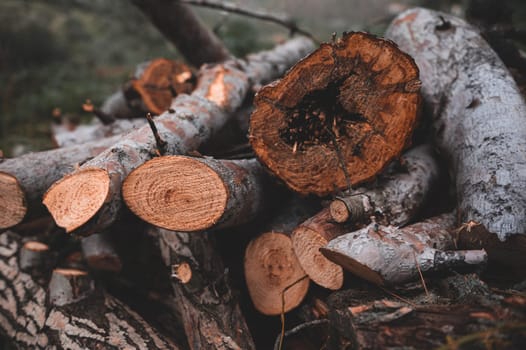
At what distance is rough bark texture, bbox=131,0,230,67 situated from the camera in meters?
4.02

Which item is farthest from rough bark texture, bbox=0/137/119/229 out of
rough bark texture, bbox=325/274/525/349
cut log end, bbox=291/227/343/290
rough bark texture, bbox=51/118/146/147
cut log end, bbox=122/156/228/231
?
rough bark texture, bbox=325/274/525/349

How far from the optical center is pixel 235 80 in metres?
3.12

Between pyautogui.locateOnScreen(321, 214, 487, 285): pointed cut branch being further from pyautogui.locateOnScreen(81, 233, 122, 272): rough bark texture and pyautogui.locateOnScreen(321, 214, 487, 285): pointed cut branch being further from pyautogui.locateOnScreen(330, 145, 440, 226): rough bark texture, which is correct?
pyautogui.locateOnScreen(81, 233, 122, 272): rough bark texture

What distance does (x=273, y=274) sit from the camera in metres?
2.17

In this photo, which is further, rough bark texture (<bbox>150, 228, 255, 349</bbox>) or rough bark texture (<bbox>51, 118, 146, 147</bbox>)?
rough bark texture (<bbox>51, 118, 146, 147</bbox>)

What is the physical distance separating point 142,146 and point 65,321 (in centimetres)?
107

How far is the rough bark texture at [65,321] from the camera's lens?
80.7 inches

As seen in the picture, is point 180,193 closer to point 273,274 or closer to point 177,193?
point 177,193

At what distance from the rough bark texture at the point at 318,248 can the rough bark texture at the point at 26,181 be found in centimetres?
126

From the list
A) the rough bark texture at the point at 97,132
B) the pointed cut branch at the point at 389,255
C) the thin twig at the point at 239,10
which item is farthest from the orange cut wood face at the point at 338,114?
the thin twig at the point at 239,10

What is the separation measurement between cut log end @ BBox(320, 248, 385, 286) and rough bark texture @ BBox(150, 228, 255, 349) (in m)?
0.70

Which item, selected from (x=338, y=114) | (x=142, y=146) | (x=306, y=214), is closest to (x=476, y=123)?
(x=338, y=114)

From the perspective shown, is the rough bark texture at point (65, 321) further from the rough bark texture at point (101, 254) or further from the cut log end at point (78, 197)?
the cut log end at point (78, 197)

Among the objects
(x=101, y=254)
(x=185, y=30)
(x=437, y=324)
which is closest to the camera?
(x=437, y=324)
